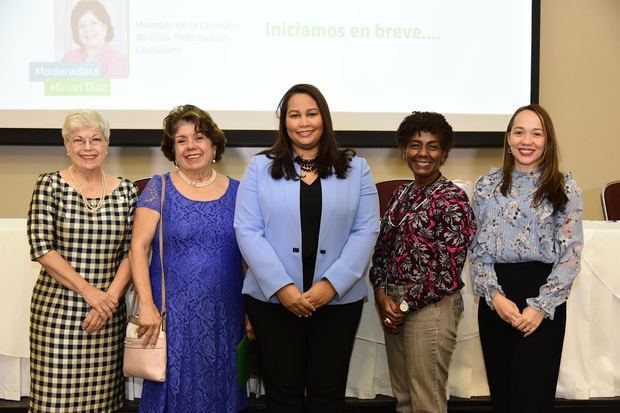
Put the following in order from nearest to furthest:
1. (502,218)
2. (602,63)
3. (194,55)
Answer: (502,218)
(194,55)
(602,63)

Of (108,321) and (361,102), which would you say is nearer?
(108,321)

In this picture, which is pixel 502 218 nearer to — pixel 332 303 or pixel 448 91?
pixel 332 303

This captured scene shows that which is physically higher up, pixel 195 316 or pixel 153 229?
pixel 153 229

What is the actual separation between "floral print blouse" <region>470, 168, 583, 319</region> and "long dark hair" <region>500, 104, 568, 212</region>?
0.02 metres

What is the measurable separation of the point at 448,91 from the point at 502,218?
7.55ft

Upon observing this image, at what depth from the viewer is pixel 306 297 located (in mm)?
2000

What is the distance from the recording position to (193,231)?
7.07 feet

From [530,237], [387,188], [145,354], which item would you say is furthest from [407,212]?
[387,188]

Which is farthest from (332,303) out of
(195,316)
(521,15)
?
(521,15)

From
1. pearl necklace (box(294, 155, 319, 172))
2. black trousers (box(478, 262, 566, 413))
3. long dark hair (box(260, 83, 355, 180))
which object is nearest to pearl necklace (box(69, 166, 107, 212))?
long dark hair (box(260, 83, 355, 180))

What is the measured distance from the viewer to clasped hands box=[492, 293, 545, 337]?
197cm

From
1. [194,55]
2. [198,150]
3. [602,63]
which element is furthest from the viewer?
[602,63]

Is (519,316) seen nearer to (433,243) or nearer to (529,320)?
(529,320)

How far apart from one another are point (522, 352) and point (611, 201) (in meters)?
2.38
